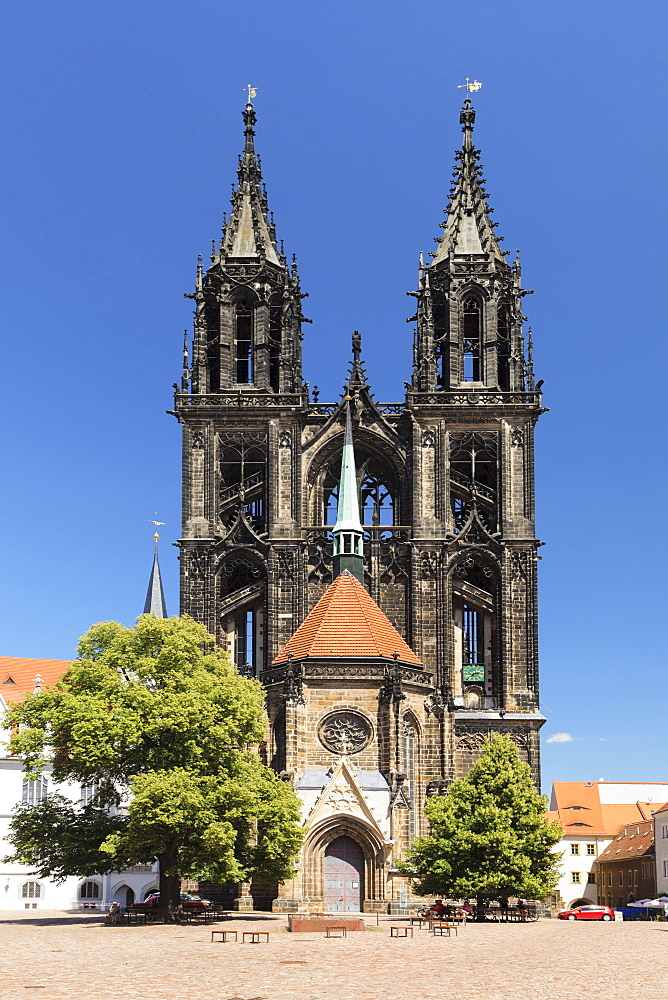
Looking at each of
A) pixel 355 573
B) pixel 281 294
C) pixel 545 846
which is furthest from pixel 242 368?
pixel 545 846

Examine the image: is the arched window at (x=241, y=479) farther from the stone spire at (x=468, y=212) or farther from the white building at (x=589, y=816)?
the white building at (x=589, y=816)

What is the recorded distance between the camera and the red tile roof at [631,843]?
292 feet

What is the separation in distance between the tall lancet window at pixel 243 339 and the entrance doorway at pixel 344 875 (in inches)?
1037

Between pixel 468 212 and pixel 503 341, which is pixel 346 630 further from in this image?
pixel 468 212

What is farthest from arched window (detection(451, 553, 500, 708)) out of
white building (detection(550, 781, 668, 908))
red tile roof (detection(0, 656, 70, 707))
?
white building (detection(550, 781, 668, 908))

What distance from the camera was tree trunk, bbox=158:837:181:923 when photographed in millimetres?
44375

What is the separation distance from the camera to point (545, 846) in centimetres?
4938

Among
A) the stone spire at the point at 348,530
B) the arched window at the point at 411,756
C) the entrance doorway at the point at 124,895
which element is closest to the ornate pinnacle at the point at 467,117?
the stone spire at the point at 348,530

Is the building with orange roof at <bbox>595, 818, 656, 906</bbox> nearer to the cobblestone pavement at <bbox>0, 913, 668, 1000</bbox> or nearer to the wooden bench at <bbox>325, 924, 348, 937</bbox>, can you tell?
the cobblestone pavement at <bbox>0, 913, 668, 1000</bbox>

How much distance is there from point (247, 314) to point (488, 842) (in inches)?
1262

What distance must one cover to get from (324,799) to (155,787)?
11.6 m

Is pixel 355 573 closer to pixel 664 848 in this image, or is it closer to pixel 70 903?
pixel 70 903

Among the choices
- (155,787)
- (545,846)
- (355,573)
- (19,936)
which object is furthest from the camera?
(355,573)

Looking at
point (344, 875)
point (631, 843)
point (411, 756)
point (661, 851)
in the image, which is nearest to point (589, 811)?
point (631, 843)
